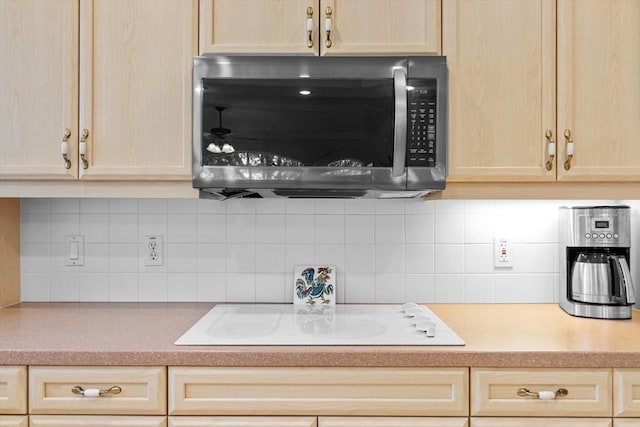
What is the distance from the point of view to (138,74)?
146 cm

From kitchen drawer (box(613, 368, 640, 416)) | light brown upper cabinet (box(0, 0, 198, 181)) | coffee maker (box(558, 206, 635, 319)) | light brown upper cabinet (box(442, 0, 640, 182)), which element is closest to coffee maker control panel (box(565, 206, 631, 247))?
coffee maker (box(558, 206, 635, 319))

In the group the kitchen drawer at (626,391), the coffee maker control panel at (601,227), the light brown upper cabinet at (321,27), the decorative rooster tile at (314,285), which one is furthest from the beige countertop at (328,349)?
the light brown upper cabinet at (321,27)

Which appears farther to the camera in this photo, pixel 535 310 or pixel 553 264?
pixel 553 264

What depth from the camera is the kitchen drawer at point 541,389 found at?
1.19 meters

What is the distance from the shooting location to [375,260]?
1784mm

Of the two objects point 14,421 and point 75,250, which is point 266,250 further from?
point 14,421

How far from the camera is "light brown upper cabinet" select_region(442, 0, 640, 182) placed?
4.72ft

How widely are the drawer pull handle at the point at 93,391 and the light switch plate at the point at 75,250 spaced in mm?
703

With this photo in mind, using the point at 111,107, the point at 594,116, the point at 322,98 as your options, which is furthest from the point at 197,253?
the point at 594,116

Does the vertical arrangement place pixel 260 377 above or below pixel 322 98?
below

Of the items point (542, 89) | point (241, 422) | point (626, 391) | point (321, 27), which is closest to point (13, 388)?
point (241, 422)

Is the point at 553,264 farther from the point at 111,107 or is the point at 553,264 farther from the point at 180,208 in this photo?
the point at 111,107

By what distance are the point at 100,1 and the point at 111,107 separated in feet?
1.11

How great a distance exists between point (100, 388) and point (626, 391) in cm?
135
